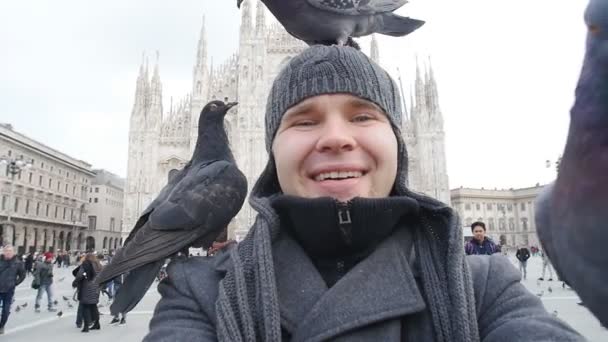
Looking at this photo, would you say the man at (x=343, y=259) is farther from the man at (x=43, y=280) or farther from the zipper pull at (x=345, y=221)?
the man at (x=43, y=280)

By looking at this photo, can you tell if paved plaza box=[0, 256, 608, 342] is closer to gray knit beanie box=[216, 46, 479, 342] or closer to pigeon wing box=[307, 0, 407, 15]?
pigeon wing box=[307, 0, 407, 15]

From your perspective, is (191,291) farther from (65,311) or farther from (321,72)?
(65,311)

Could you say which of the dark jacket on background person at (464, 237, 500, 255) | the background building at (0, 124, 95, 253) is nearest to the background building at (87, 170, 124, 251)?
the background building at (0, 124, 95, 253)

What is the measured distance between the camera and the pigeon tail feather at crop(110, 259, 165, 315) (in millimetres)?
1522

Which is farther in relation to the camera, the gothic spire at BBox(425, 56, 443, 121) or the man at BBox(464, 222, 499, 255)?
the gothic spire at BBox(425, 56, 443, 121)

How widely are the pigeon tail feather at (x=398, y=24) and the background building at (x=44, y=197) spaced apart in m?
29.4

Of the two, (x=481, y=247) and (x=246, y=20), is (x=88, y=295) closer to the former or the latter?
(x=481, y=247)

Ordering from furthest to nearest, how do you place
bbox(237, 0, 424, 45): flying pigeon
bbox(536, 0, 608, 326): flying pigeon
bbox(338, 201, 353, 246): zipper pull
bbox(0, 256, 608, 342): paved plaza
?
bbox(0, 256, 608, 342): paved plaza < bbox(237, 0, 424, 45): flying pigeon < bbox(338, 201, 353, 246): zipper pull < bbox(536, 0, 608, 326): flying pigeon

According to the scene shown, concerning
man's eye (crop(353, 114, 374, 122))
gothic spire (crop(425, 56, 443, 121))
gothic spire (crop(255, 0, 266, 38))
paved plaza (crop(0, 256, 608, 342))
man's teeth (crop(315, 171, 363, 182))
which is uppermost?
gothic spire (crop(255, 0, 266, 38))

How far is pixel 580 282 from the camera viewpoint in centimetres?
49

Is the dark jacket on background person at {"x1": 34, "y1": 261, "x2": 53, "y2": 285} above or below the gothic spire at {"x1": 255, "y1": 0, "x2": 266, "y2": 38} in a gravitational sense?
below

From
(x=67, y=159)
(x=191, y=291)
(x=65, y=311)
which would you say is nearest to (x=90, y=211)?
(x=67, y=159)

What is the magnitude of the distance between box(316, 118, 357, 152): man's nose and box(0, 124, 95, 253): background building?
29923mm

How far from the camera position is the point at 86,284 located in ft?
19.6
